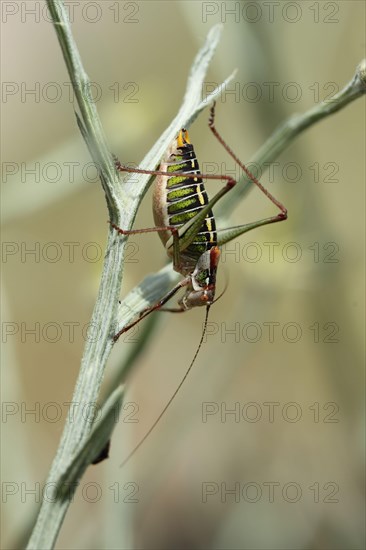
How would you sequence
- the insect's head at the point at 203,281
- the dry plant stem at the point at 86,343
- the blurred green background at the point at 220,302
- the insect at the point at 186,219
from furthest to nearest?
the blurred green background at the point at 220,302
the insect's head at the point at 203,281
the insect at the point at 186,219
the dry plant stem at the point at 86,343

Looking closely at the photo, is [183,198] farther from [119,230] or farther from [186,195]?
[119,230]

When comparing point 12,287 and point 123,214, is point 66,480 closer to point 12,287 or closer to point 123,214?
point 123,214

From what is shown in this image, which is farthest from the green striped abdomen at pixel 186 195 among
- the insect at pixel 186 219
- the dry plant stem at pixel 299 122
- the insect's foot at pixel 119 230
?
the insect's foot at pixel 119 230

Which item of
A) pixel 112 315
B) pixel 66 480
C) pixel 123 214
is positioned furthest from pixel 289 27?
pixel 66 480

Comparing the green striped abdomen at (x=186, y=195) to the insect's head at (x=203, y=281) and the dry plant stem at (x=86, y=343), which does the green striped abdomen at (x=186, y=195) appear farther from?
the dry plant stem at (x=86, y=343)

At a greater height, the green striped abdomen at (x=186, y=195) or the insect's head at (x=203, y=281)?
the green striped abdomen at (x=186, y=195)

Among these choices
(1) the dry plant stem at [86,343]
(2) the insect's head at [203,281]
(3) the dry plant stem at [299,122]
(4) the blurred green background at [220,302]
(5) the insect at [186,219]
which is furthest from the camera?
(4) the blurred green background at [220,302]
